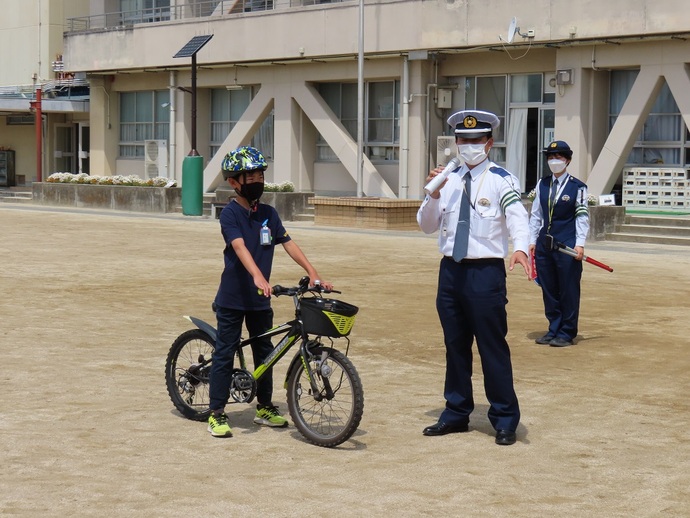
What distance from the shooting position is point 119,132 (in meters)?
43.2

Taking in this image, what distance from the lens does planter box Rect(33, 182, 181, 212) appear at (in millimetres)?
34562

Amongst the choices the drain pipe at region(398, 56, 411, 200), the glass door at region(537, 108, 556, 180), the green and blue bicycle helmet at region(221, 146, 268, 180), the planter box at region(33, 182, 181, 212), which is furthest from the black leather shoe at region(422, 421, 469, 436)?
the planter box at region(33, 182, 181, 212)

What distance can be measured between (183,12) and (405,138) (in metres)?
10.7

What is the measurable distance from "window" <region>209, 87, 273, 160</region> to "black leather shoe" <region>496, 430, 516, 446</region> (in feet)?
102

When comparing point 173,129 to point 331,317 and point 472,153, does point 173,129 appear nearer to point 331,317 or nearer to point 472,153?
point 472,153

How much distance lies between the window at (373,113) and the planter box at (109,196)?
514cm

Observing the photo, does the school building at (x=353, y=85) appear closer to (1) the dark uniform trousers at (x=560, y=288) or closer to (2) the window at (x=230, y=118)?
(2) the window at (x=230, y=118)

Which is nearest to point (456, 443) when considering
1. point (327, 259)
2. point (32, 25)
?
point (327, 259)

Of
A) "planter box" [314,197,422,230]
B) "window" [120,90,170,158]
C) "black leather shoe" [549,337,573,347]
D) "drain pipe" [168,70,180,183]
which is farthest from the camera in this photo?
"window" [120,90,170,158]

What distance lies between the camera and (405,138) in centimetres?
3306

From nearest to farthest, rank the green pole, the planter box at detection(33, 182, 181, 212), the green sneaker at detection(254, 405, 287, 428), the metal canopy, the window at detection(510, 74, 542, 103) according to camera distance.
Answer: the green sneaker at detection(254, 405, 287, 428), the window at detection(510, 74, 542, 103), the green pole, the metal canopy, the planter box at detection(33, 182, 181, 212)

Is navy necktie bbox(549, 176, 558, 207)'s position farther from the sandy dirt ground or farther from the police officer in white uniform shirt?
the police officer in white uniform shirt

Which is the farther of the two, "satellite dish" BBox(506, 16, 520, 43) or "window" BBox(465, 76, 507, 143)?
"window" BBox(465, 76, 507, 143)

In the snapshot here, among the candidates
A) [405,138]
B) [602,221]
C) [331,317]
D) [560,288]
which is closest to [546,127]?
[405,138]
